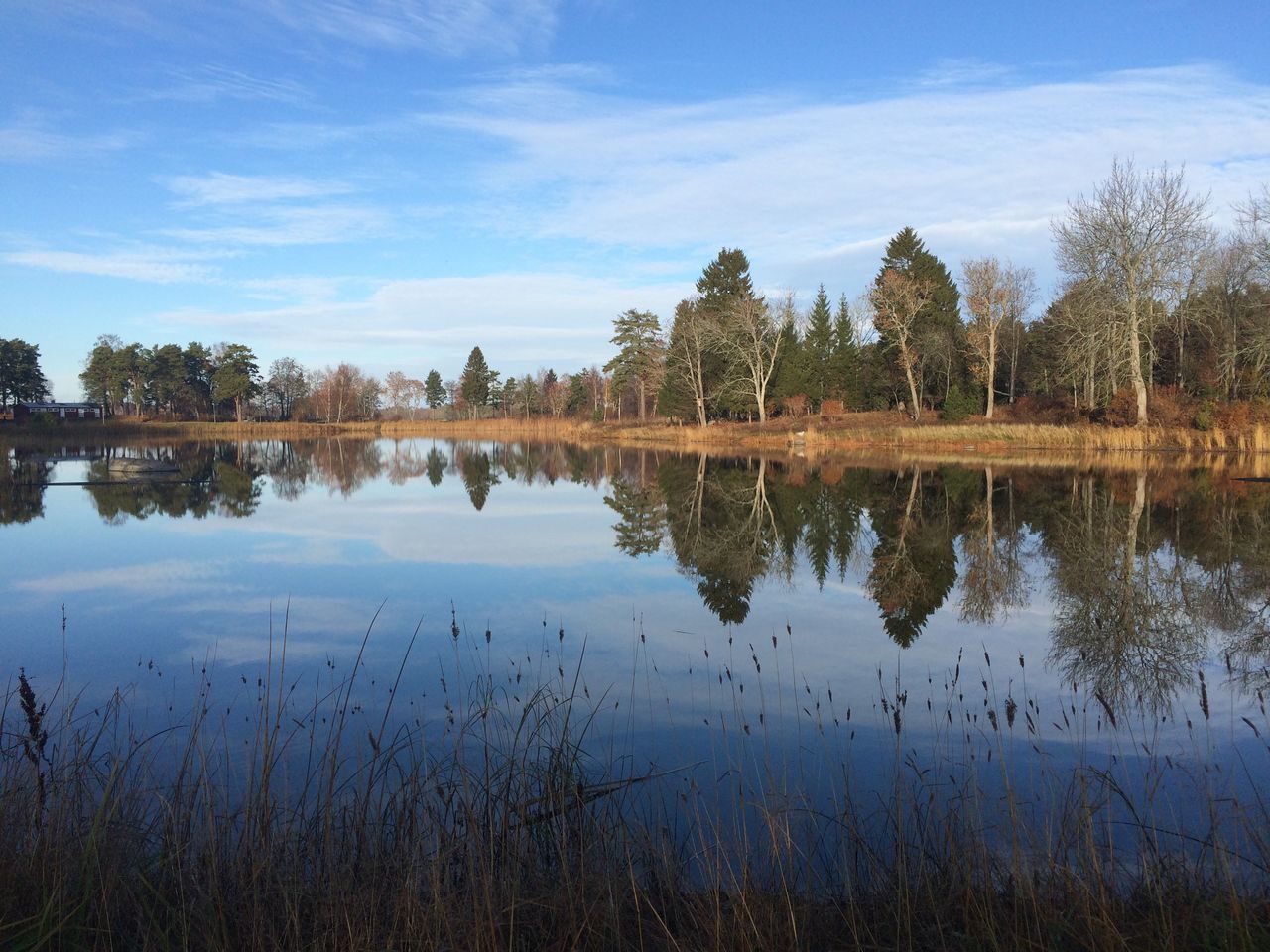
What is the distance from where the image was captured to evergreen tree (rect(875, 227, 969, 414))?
45.2 m

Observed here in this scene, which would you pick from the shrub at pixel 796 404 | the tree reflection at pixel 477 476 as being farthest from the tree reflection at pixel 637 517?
the shrub at pixel 796 404

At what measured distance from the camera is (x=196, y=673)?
6.43 metres

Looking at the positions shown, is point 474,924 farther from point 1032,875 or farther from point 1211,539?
point 1211,539

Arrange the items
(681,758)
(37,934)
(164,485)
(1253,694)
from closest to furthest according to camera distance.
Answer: (37,934)
(681,758)
(1253,694)
(164,485)

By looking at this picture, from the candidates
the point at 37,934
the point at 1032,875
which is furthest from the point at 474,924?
the point at 1032,875

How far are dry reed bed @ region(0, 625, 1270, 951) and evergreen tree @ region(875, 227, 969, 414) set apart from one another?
139 feet

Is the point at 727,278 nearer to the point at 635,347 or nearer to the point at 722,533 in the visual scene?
the point at 635,347

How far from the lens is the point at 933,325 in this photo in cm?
4625

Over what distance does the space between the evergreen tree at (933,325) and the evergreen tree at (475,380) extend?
53126 millimetres

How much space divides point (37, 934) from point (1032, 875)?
124 inches

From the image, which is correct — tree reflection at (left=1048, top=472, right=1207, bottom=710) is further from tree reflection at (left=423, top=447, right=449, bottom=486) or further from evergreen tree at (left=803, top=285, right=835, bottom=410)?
evergreen tree at (left=803, top=285, right=835, bottom=410)

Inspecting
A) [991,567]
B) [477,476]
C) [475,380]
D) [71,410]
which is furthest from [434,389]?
[991,567]

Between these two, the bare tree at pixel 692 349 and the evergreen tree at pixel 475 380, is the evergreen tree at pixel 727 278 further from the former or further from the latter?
the evergreen tree at pixel 475 380

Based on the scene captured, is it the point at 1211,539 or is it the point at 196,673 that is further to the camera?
the point at 1211,539
